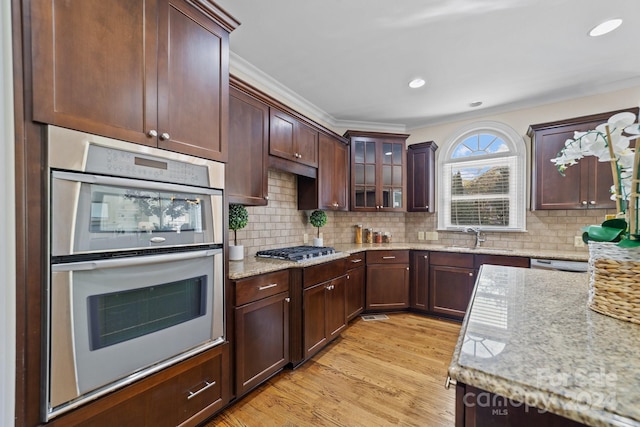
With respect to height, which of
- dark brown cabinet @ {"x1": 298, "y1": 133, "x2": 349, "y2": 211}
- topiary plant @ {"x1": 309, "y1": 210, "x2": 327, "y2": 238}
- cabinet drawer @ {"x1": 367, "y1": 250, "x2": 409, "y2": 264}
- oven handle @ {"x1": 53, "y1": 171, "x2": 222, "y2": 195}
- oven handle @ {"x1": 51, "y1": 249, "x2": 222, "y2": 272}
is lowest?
cabinet drawer @ {"x1": 367, "y1": 250, "x2": 409, "y2": 264}

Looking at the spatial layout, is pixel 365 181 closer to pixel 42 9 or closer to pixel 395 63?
pixel 395 63

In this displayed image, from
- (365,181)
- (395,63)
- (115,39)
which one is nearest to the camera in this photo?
(115,39)

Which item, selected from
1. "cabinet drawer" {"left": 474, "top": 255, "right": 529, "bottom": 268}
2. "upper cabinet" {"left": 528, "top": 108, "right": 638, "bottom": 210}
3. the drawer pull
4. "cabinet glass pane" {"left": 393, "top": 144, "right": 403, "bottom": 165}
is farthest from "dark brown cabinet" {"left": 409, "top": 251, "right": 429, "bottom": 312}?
the drawer pull

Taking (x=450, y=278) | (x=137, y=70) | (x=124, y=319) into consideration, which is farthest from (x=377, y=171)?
(x=124, y=319)

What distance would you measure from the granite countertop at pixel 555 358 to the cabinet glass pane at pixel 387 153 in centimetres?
298

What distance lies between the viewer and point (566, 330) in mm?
755

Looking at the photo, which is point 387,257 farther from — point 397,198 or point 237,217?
point 237,217

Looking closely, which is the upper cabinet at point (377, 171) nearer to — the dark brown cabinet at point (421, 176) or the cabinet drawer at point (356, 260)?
the dark brown cabinet at point (421, 176)

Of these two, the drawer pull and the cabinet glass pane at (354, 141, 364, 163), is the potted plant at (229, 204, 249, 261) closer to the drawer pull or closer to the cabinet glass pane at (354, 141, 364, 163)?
the drawer pull

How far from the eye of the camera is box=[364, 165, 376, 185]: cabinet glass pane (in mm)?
3791

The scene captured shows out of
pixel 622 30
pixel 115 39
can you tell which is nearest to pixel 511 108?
pixel 622 30

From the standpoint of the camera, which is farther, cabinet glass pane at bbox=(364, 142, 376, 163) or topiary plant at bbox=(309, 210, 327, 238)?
cabinet glass pane at bbox=(364, 142, 376, 163)

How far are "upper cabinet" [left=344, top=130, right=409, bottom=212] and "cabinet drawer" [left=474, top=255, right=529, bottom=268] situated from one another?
3.80ft

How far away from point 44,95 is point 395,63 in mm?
2530
